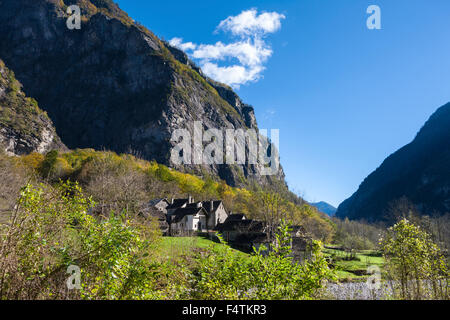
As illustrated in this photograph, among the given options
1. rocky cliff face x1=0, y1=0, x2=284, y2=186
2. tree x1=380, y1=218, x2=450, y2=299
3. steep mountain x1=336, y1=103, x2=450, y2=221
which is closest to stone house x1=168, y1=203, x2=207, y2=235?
tree x1=380, y1=218, x2=450, y2=299

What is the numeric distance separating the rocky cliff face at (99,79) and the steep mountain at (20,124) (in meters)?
21.6

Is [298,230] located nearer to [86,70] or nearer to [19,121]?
[19,121]

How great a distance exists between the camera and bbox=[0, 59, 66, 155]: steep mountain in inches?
3597

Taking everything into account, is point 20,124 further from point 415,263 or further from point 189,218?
point 415,263

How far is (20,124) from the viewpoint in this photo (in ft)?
322

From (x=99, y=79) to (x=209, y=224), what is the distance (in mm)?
124447

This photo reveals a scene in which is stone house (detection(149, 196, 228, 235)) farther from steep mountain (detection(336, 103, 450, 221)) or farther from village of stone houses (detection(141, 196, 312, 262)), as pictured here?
steep mountain (detection(336, 103, 450, 221))

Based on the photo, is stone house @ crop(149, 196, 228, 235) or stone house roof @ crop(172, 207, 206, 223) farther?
stone house roof @ crop(172, 207, 206, 223)

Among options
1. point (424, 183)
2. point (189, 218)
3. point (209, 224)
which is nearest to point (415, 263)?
point (189, 218)

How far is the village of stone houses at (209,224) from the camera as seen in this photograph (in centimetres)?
4591

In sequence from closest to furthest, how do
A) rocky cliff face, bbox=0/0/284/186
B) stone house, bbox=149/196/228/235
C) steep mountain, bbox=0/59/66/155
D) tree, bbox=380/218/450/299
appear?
tree, bbox=380/218/450/299 → stone house, bbox=149/196/228/235 → steep mountain, bbox=0/59/66/155 → rocky cliff face, bbox=0/0/284/186

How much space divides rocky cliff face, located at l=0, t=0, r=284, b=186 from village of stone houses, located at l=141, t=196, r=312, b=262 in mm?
64136

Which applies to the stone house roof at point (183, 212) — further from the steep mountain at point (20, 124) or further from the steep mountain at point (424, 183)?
the steep mountain at point (424, 183)

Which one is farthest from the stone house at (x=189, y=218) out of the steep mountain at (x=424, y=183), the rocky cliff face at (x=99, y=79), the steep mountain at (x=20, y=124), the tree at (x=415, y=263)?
the steep mountain at (x=424, y=183)
